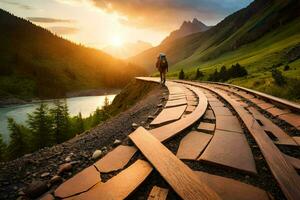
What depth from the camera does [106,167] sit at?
2.56 m

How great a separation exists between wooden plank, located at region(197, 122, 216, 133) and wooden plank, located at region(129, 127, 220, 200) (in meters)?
A: 1.30

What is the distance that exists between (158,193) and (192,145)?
1.36 metres

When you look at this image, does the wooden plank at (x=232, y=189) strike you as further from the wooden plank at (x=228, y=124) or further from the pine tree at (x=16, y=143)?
the pine tree at (x=16, y=143)

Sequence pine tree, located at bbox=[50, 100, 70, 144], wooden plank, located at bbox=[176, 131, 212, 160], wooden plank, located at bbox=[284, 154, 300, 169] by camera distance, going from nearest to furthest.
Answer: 1. wooden plank, located at bbox=[284, 154, 300, 169]
2. wooden plank, located at bbox=[176, 131, 212, 160]
3. pine tree, located at bbox=[50, 100, 70, 144]

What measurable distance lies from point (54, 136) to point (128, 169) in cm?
3446

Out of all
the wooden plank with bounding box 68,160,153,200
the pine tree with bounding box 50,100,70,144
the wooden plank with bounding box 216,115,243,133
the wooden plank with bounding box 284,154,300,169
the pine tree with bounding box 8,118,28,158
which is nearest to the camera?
the wooden plank with bounding box 68,160,153,200

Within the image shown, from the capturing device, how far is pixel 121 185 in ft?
6.83

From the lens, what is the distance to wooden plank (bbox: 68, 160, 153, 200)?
75.9 inches

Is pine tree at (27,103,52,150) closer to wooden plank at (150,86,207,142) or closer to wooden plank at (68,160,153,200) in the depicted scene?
wooden plank at (150,86,207,142)

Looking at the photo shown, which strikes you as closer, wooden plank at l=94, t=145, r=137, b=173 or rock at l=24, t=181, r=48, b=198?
rock at l=24, t=181, r=48, b=198

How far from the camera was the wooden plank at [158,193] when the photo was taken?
6.07ft

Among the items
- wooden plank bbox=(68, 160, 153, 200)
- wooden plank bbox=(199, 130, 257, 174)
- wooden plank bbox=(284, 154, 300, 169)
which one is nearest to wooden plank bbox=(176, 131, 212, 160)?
wooden plank bbox=(199, 130, 257, 174)

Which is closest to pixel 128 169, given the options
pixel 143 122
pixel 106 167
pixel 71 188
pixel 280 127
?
pixel 106 167

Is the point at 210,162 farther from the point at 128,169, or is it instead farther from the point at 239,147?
the point at 128,169
